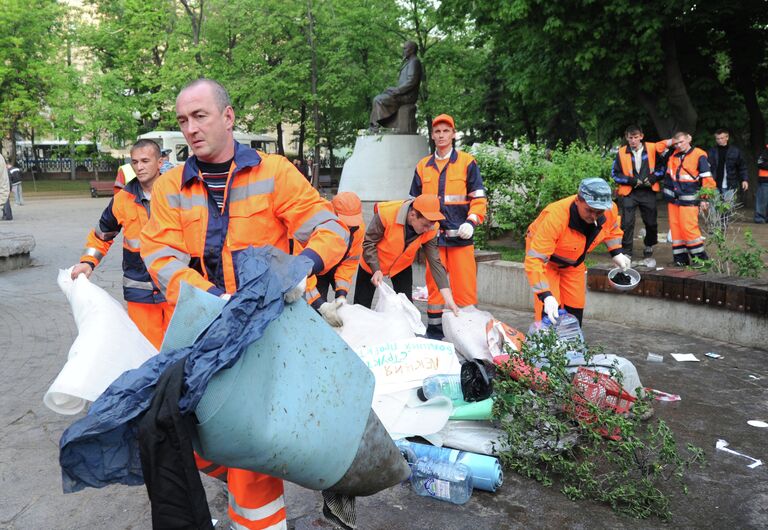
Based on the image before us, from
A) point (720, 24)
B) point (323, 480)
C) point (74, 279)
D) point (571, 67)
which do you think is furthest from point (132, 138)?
point (323, 480)

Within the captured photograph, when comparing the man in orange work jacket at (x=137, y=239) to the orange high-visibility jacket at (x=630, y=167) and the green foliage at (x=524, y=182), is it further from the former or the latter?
the orange high-visibility jacket at (x=630, y=167)

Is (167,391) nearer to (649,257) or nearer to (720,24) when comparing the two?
(649,257)

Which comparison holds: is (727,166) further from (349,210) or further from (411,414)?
(411,414)

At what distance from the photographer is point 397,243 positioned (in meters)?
5.59

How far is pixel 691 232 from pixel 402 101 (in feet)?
28.7

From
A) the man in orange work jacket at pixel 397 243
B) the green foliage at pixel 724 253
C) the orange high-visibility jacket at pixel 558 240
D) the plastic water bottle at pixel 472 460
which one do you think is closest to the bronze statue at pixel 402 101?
the green foliage at pixel 724 253

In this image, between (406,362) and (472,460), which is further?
(406,362)

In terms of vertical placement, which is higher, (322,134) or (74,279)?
(322,134)

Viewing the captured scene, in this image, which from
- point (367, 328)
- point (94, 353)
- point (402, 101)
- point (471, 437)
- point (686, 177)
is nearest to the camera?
point (94, 353)

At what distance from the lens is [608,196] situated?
4.45 meters

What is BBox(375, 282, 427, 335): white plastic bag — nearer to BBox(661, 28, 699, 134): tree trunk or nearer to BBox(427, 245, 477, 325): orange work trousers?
BBox(427, 245, 477, 325): orange work trousers

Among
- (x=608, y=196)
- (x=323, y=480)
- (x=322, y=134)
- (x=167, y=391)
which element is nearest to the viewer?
(x=167, y=391)

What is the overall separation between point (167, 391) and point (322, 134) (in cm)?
3306

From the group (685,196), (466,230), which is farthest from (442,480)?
(685,196)
